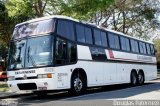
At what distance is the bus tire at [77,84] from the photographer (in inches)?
666

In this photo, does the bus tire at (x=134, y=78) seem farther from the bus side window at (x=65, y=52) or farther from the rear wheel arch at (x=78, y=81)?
the bus side window at (x=65, y=52)

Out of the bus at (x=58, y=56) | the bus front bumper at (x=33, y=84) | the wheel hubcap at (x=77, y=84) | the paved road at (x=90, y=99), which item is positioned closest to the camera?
the paved road at (x=90, y=99)

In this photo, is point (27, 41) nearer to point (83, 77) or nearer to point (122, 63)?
point (83, 77)

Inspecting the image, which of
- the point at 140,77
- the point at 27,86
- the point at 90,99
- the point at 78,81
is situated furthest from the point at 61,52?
the point at 140,77

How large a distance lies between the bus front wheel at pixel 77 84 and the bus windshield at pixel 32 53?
1.85 metres

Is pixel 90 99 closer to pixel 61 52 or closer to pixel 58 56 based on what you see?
pixel 58 56

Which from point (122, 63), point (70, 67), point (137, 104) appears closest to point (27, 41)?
point (70, 67)

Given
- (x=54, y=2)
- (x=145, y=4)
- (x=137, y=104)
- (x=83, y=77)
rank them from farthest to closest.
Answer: (x=145, y=4) → (x=54, y=2) → (x=83, y=77) → (x=137, y=104)

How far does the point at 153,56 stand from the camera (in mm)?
29797

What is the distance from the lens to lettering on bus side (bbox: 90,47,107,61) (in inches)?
754

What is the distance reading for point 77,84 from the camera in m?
17.2

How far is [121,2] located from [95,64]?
1106 inches

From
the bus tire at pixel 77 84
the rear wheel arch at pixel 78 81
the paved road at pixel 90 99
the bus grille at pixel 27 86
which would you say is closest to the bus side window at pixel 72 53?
the rear wheel arch at pixel 78 81

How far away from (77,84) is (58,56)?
6.34 feet
